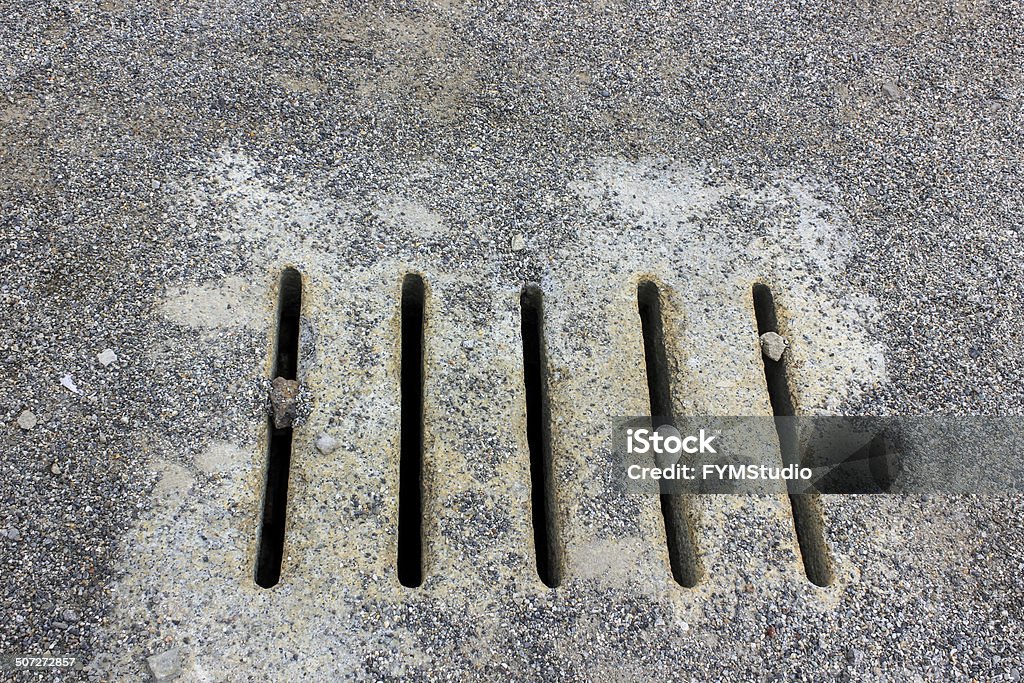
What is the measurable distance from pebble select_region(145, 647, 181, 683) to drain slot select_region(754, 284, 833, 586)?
1.97m

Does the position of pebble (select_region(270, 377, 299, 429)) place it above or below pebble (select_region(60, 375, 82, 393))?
above

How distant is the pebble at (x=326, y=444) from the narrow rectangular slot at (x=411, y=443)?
222 millimetres

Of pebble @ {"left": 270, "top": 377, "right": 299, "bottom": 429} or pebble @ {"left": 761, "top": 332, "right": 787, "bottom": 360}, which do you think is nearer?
pebble @ {"left": 270, "top": 377, "right": 299, "bottom": 429}

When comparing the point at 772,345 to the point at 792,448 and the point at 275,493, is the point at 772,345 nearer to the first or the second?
the point at 792,448

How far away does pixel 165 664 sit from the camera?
2.06 metres

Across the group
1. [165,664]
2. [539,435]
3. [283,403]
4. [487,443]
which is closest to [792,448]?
[539,435]

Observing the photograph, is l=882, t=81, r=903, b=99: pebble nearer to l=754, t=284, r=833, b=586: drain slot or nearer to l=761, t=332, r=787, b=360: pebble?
l=754, t=284, r=833, b=586: drain slot

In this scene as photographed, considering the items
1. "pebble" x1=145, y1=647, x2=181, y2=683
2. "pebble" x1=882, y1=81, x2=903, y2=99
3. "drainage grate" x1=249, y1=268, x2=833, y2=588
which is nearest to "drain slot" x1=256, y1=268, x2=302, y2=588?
"drainage grate" x1=249, y1=268, x2=833, y2=588

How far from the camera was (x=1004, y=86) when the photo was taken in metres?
3.23

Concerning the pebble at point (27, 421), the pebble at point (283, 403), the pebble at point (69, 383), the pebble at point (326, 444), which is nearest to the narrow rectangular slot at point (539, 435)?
the pebble at point (326, 444)

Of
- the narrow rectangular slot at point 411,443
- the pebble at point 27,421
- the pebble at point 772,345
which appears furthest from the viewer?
the pebble at point 772,345

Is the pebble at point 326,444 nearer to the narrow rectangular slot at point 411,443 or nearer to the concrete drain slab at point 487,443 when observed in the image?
the concrete drain slab at point 487,443

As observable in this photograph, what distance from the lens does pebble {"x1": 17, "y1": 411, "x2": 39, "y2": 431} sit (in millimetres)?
2311

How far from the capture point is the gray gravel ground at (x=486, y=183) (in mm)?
2209
